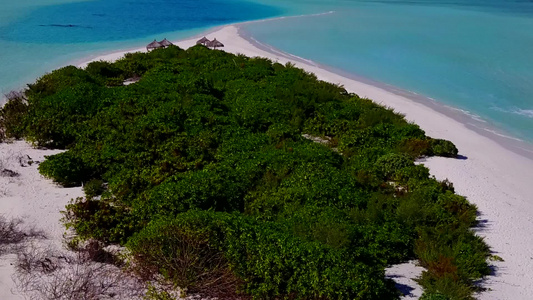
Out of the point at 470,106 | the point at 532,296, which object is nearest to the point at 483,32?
the point at 470,106

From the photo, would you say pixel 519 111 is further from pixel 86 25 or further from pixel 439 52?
pixel 86 25

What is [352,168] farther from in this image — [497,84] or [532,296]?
[497,84]

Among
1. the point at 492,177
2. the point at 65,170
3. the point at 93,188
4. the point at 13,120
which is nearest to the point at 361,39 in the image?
the point at 492,177

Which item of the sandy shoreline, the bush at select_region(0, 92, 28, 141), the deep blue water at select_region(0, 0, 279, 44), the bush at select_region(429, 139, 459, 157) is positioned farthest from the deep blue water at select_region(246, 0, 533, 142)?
the bush at select_region(0, 92, 28, 141)

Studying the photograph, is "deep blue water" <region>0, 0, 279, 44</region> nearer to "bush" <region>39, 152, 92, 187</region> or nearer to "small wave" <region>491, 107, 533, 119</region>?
"bush" <region>39, 152, 92, 187</region>

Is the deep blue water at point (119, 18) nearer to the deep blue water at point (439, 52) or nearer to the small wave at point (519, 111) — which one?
the deep blue water at point (439, 52)
